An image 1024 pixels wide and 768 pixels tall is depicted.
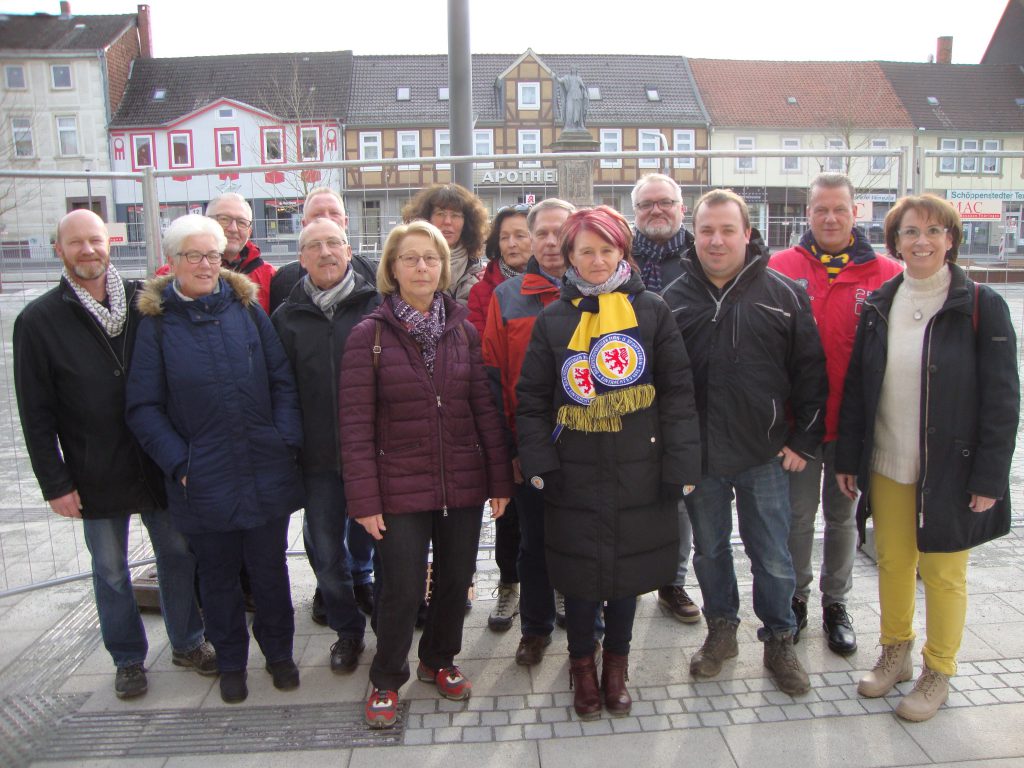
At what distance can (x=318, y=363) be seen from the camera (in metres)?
3.51

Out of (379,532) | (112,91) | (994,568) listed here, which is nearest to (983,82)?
(112,91)

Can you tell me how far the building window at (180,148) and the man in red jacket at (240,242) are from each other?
3699cm

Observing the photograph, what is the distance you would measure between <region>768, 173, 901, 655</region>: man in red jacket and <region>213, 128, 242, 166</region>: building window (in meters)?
36.7

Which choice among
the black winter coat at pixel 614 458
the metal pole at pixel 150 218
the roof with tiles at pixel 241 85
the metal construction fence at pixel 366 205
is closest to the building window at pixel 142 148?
the roof with tiles at pixel 241 85

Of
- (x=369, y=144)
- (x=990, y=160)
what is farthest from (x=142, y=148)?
Result: (x=990, y=160)

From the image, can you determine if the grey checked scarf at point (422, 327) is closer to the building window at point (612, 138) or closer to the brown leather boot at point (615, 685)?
the brown leather boot at point (615, 685)

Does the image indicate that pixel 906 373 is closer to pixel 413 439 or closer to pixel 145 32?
pixel 413 439

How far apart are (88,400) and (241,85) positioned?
41.3m

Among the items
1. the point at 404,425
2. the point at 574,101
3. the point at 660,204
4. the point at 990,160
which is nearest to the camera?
the point at 404,425

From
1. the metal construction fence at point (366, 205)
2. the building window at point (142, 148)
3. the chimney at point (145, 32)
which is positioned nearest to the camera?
the metal construction fence at point (366, 205)

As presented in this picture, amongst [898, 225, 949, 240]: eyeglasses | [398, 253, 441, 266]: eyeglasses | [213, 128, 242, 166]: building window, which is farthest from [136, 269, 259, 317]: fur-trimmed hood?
[213, 128, 242, 166]: building window

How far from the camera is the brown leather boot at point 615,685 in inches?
129

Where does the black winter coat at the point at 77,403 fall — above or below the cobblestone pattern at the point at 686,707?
above

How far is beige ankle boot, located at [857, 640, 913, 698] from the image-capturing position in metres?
3.37
